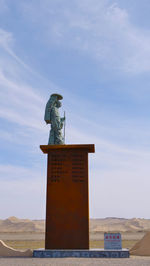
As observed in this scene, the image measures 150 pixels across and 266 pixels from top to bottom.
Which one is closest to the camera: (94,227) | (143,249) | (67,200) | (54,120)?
(67,200)

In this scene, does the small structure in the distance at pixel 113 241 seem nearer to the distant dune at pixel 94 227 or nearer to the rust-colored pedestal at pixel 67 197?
the rust-colored pedestal at pixel 67 197

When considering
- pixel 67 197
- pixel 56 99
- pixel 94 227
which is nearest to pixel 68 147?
pixel 67 197

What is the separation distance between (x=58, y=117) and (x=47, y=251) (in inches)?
234

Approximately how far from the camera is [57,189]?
Answer: 1193 centimetres

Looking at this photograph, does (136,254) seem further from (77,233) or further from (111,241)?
(77,233)

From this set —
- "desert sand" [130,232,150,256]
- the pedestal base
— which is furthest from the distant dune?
the pedestal base

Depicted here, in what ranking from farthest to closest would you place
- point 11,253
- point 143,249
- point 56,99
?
point 56,99
point 143,249
point 11,253

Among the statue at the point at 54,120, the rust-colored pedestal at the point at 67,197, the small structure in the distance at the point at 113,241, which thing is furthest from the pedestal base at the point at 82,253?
the statue at the point at 54,120

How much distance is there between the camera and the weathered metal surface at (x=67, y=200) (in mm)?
11406

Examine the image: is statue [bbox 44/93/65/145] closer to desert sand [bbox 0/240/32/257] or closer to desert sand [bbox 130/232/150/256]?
desert sand [bbox 0/240/32/257]

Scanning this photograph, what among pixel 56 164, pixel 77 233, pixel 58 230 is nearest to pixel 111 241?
pixel 77 233

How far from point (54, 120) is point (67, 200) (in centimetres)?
379

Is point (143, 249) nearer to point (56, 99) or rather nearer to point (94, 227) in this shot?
point (56, 99)

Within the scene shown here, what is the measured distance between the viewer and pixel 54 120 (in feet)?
43.6
